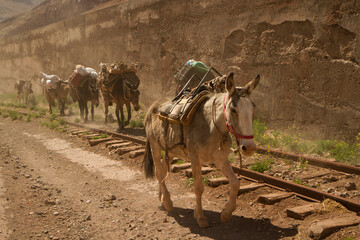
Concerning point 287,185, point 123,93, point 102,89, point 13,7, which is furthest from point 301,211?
point 13,7

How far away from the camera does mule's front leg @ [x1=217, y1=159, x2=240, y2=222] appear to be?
4.27 m

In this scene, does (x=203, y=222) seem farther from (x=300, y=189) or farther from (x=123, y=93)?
(x=123, y=93)

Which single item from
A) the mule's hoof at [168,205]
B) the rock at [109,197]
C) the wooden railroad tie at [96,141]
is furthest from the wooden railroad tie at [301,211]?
the wooden railroad tie at [96,141]

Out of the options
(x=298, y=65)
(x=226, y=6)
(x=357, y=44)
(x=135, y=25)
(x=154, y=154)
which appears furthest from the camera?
(x=135, y=25)

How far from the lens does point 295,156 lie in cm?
757

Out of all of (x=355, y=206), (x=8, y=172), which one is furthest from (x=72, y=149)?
(x=355, y=206)

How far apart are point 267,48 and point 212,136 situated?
23.3ft

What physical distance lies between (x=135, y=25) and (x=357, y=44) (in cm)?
1076

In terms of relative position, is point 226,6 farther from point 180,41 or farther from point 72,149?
Answer: point 72,149

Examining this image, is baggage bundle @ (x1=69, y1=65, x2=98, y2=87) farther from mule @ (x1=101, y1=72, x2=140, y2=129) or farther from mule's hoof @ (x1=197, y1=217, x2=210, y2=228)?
mule's hoof @ (x1=197, y1=217, x2=210, y2=228)

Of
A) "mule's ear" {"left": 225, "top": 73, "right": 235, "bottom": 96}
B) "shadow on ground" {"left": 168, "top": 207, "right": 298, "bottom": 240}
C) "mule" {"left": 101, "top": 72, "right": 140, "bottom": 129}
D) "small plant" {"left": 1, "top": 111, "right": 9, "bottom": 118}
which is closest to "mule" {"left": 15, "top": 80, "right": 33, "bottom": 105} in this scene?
"small plant" {"left": 1, "top": 111, "right": 9, "bottom": 118}

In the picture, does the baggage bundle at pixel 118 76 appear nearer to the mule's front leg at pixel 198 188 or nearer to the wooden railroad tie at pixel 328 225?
the mule's front leg at pixel 198 188

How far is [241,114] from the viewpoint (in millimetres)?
3793

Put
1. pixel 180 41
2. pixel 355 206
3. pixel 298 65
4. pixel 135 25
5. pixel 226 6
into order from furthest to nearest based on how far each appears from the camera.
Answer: pixel 135 25 → pixel 180 41 → pixel 226 6 → pixel 298 65 → pixel 355 206
